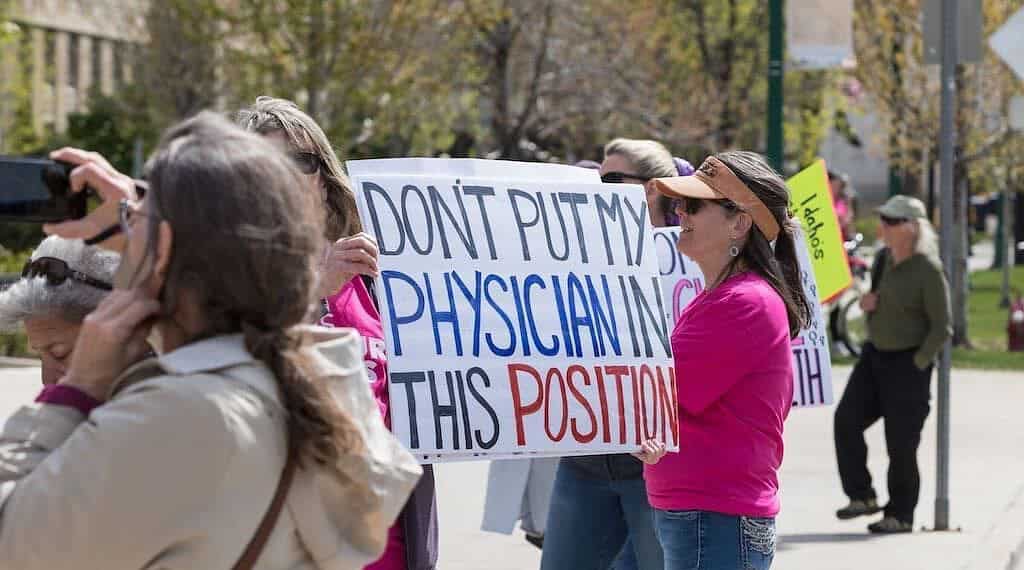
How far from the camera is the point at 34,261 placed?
2936mm

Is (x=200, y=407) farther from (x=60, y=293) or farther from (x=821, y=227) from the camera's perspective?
(x=821, y=227)

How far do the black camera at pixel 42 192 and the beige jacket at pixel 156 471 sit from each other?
12.1 inches

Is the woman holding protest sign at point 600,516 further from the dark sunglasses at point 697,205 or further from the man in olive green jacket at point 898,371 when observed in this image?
the man in olive green jacket at point 898,371

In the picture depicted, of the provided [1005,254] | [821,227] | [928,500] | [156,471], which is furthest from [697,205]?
[1005,254]

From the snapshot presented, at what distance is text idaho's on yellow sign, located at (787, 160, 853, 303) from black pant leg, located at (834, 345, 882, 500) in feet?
6.82

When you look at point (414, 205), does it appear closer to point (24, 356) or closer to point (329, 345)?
point (329, 345)

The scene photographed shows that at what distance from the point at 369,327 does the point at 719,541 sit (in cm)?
100

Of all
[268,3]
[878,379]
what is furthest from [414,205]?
[268,3]

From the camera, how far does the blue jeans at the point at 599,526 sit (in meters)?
4.98

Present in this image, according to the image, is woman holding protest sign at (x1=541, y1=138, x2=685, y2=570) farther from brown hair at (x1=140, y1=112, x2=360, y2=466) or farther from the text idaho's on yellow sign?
brown hair at (x1=140, y1=112, x2=360, y2=466)

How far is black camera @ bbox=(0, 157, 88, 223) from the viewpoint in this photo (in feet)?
7.90

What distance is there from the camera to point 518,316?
163 inches

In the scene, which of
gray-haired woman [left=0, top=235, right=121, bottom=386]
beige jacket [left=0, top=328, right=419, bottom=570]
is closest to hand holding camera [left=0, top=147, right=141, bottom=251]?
beige jacket [left=0, top=328, right=419, bottom=570]

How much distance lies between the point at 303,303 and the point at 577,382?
1933mm
